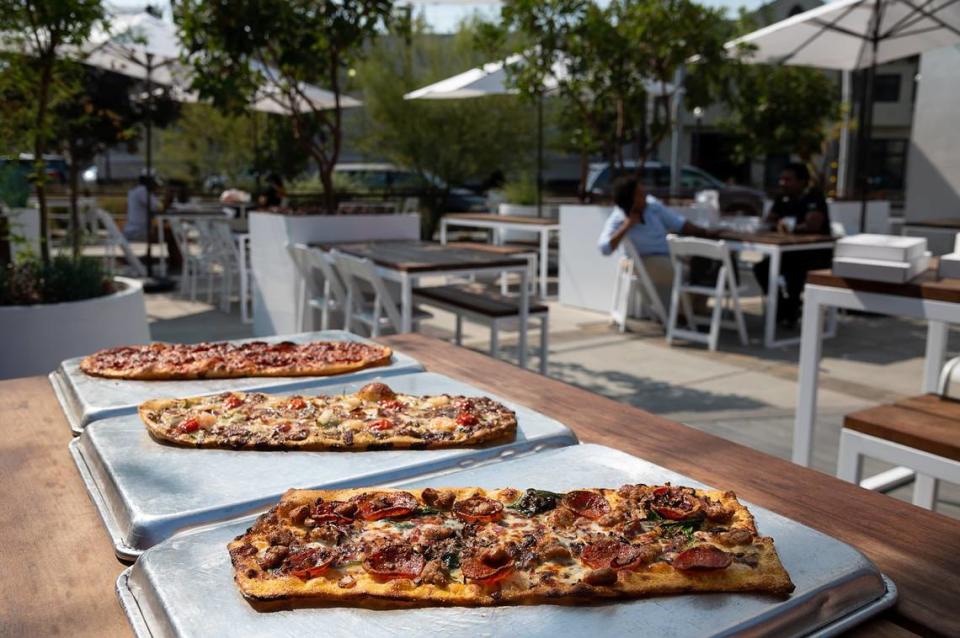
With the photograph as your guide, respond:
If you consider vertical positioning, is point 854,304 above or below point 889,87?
below

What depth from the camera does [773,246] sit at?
5938mm

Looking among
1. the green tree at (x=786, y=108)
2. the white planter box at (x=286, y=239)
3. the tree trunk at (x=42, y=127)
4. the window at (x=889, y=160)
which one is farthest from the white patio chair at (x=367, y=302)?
the window at (x=889, y=160)

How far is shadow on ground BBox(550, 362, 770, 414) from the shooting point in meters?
4.54

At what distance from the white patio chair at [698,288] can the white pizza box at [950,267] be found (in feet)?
8.86

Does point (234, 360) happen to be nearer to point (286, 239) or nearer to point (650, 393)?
point (650, 393)

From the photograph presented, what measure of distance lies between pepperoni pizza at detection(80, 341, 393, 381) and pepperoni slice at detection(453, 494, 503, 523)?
2.84 feet

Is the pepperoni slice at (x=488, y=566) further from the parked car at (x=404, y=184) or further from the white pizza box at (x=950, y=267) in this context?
the parked car at (x=404, y=184)

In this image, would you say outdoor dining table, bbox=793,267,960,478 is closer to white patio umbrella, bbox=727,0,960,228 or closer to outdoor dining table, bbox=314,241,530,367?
outdoor dining table, bbox=314,241,530,367

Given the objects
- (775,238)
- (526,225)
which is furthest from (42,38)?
(526,225)

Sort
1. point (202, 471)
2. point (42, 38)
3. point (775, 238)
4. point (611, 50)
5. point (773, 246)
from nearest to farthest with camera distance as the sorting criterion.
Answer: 1. point (202, 471)
2. point (42, 38)
3. point (773, 246)
4. point (775, 238)
5. point (611, 50)

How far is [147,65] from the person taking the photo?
899 cm

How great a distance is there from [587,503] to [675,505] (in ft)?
0.43

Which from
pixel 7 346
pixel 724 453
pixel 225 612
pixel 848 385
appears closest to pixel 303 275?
pixel 7 346

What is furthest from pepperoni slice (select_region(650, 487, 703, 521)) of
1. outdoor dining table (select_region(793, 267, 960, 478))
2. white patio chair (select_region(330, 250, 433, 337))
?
white patio chair (select_region(330, 250, 433, 337))
